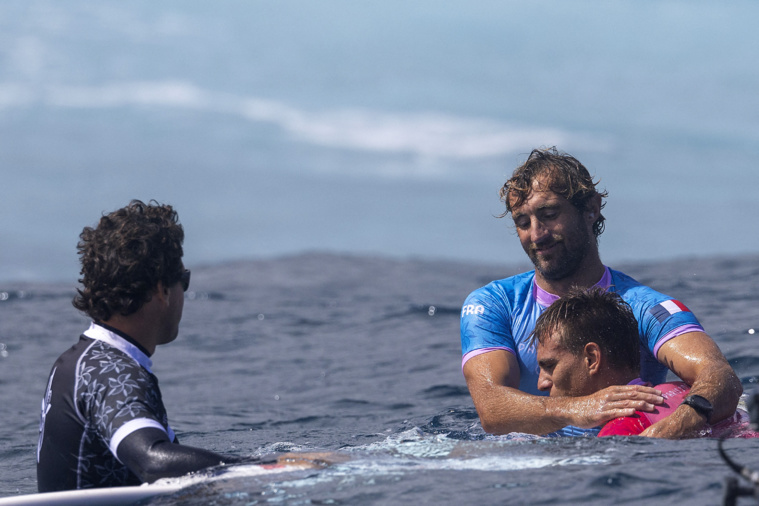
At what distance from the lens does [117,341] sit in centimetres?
466

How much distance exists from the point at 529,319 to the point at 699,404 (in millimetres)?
1692

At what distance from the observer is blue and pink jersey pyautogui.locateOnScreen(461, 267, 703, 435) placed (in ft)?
21.6

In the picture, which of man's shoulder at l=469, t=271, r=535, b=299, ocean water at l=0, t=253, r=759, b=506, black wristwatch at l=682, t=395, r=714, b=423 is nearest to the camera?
ocean water at l=0, t=253, r=759, b=506

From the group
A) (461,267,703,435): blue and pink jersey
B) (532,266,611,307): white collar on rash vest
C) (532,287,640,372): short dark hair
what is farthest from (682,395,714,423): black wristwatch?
(532,266,611,307): white collar on rash vest

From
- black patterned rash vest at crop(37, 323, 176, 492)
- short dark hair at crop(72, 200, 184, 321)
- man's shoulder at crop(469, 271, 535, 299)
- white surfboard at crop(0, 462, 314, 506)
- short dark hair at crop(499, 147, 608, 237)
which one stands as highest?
short dark hair at crop(499, 147, 608, 237)

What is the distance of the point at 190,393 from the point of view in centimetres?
1271

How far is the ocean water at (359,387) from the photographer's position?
4773 millimetres

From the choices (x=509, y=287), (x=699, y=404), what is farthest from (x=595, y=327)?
(x=509, y=287)

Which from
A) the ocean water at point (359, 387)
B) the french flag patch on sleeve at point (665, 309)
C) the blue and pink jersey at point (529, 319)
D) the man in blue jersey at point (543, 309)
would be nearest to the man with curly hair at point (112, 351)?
the ocean water at point (359, 387)

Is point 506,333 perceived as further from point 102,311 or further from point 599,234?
point 102,311

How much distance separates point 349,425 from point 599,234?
3761mm

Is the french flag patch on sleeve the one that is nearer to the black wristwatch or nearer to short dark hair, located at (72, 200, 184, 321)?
the black wristwatch

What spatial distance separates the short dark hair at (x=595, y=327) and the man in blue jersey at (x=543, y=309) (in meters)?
0.45

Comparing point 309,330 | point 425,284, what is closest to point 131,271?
point 309,330
